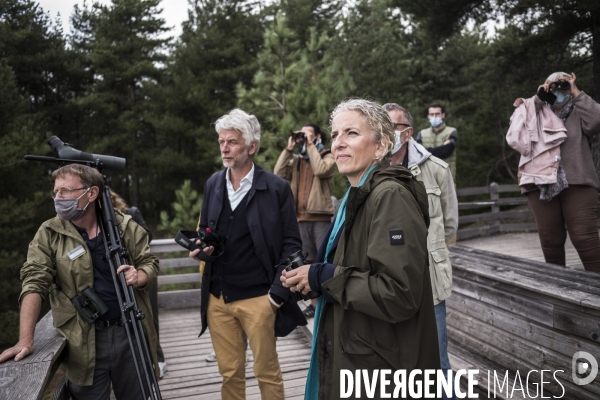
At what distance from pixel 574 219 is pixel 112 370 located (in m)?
2.97

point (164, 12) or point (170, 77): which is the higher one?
point (164, 12)

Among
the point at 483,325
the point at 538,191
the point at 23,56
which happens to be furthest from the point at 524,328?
the point at 23,56

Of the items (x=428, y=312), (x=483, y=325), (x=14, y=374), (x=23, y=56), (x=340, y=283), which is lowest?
(x=483, y=325)

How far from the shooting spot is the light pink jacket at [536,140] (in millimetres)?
3242

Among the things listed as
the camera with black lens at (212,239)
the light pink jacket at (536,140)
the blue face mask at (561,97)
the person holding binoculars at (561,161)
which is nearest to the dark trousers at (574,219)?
the person holding binoculars at (561,161)

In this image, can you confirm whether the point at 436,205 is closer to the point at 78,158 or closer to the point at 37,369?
the point at 78,158

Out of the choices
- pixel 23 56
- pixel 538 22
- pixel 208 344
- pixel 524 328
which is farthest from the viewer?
pixel 23 56

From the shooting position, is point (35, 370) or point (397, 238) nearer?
point (397, 238)

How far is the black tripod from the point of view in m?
2.25

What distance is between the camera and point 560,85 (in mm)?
3236

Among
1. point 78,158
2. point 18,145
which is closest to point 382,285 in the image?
point 78,158

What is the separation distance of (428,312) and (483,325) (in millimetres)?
2067

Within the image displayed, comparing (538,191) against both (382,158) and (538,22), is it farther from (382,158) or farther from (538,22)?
(538,22)

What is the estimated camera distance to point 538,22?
866 cm
